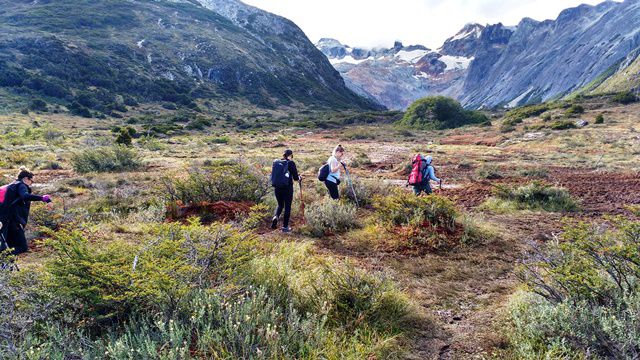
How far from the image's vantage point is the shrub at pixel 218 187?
27.9 ft

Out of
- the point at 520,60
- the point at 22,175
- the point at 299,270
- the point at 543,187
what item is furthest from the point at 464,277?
the point at 520,60

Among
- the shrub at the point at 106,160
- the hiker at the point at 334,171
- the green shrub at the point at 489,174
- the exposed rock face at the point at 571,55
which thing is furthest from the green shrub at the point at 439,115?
the exposed rock face at the point at 571,55

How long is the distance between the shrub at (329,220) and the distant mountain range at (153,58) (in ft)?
166

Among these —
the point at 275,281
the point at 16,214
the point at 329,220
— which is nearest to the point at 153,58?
the point at 16,214

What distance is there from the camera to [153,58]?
81.1 metres

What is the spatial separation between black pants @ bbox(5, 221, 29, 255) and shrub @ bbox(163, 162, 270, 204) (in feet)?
9.59

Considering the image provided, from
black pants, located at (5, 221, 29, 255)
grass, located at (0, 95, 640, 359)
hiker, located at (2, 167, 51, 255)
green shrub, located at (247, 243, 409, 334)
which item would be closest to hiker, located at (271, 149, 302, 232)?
grass, located at (0, 95, 640, 359)

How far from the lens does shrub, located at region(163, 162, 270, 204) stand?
8.51 metres

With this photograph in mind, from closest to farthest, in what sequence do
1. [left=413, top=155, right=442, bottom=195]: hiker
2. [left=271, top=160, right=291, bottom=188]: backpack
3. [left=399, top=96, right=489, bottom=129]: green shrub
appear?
[left=271, top=160, right=291, bottom=188]: backpack < [left=413, top=155, right=442, bottom=195]: hiker < [left=399, top=96, right=489, bottom=129]: green shrub

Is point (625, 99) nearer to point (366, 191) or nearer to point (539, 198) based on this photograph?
point (539, 198)

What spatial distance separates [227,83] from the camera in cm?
9000

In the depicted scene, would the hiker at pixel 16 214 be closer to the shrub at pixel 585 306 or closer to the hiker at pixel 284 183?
the hiker at pixel 284 183

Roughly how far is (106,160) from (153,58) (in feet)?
248

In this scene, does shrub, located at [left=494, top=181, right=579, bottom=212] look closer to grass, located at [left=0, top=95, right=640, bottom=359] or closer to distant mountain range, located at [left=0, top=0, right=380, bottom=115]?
Answer: grass, located at [left=0, top=95, right=640, bottom=359]
